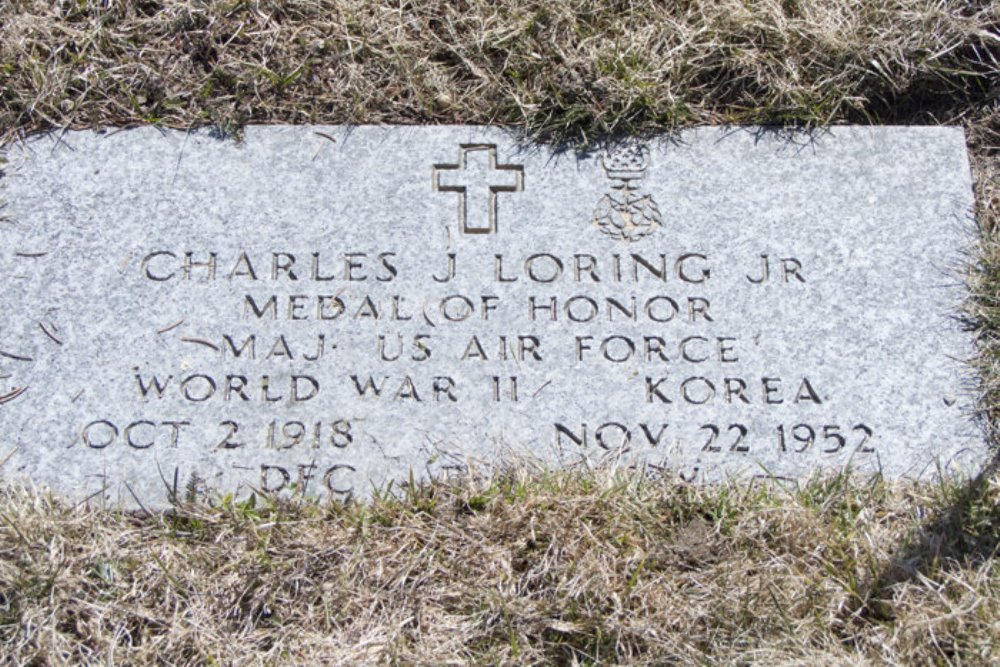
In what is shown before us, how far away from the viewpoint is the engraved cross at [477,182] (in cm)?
362

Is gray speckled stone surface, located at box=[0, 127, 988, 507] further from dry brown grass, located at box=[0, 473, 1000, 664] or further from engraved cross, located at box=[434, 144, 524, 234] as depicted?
dry brown grass, located at box=[0, 473, 1000, 664]

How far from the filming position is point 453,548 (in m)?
3.27

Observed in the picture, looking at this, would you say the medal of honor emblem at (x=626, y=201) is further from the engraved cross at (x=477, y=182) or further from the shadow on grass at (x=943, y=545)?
the shadow on grass at (x=943, y=545)

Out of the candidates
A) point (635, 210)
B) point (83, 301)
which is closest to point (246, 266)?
point (83, 301)

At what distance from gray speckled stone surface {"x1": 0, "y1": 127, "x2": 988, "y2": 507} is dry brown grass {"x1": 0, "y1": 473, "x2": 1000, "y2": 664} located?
11 centimetres

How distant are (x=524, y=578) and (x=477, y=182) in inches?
46.1

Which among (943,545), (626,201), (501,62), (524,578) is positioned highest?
(501,62)

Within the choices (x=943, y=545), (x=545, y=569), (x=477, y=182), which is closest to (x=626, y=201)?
(x=477, y=182)

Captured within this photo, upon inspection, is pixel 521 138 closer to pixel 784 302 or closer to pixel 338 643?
pixel 784 302

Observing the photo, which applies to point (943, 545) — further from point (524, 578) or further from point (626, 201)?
point (626, 201)

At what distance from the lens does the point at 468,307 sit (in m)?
3.51

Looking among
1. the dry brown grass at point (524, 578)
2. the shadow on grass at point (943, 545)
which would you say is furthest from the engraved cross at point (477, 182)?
the shadow on grass at point (943, 545)

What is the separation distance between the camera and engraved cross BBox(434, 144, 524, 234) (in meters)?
3.62

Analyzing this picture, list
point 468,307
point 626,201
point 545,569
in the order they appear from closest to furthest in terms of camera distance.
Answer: point 545,569 → point 468,307 → point 626,201
